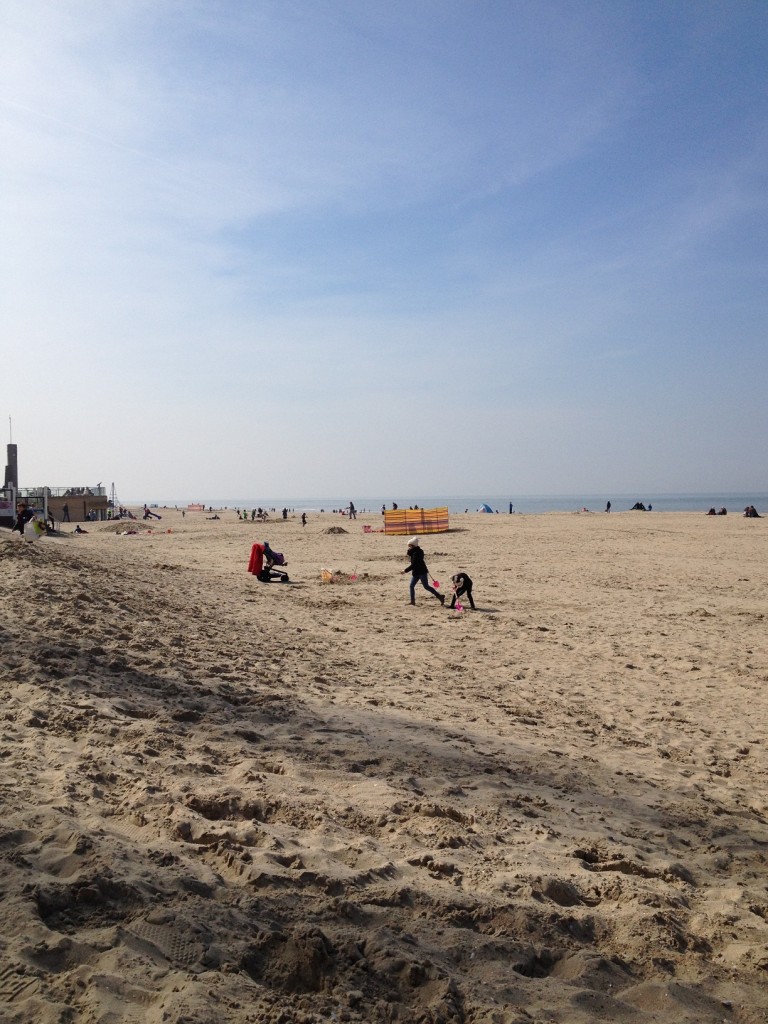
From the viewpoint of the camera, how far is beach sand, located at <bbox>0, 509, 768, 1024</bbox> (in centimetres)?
306

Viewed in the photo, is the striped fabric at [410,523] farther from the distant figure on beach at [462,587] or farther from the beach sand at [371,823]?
the beach sand at [371,823]

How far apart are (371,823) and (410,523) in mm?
30934

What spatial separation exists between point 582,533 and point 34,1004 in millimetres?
33561

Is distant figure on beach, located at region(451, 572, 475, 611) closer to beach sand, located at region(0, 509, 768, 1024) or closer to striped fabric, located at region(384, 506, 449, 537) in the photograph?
beach sand, located at region(0, 509, 768, 1024)

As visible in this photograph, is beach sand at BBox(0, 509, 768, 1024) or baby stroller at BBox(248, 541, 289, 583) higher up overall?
baby stroller at BBox(248, 541, 289, 583)

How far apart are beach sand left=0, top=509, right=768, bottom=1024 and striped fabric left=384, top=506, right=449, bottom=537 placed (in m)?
24.1

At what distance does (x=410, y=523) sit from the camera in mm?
35531

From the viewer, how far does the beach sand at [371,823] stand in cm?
306

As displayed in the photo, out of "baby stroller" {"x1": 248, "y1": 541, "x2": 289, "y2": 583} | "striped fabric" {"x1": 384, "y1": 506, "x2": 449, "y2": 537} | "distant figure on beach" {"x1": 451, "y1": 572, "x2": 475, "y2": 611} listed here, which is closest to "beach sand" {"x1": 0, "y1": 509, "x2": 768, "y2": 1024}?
"distant figure on beach" {"x1": 451, "y1": 572, "x2": 475, "y2": 611}

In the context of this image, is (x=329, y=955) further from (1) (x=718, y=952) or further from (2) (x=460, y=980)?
(1) (x=718, y=952)

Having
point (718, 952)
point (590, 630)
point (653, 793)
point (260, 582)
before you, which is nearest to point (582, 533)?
point (260, 582)

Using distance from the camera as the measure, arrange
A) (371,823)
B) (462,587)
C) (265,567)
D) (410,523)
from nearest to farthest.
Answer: (371,823) → (462,587) → (265,567) → (410,523)

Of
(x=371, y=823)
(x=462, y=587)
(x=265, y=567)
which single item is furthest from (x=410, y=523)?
(x=371, y=823)

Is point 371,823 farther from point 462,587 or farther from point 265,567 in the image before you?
point 265,567
